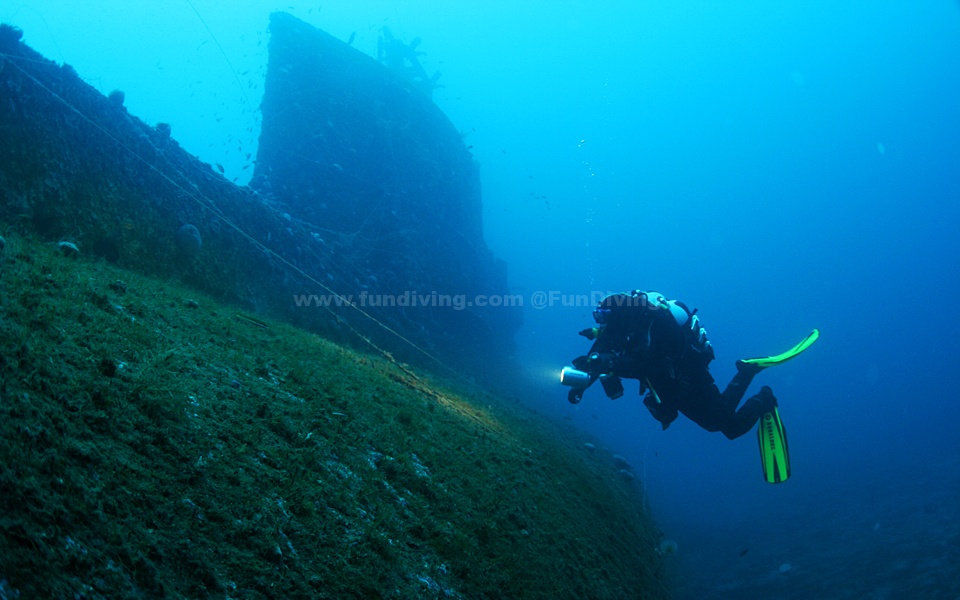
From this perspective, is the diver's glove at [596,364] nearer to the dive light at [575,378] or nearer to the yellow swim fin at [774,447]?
the dive light at [575,378]

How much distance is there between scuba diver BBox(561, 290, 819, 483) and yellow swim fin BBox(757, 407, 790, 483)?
0.05ft

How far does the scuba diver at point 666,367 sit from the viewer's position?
6.83 meters

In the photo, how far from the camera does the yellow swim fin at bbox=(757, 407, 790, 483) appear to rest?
25.1 feet

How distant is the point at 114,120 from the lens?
925 centimetres

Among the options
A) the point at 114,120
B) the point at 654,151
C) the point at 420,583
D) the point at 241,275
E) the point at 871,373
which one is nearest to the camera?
the point at 420,583

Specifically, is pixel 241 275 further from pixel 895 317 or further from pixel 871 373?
pixel 895 317

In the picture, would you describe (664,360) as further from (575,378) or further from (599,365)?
(575,378)

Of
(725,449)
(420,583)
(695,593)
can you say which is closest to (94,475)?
(420,583)

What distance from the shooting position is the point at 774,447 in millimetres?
7695

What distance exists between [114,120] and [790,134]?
216631 mm

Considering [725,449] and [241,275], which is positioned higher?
[725,449]

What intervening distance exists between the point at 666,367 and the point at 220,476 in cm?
610

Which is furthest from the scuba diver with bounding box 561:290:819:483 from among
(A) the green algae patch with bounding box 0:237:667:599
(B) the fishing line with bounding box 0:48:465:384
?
(B) the fishing line with bounding box 0:48:465:384

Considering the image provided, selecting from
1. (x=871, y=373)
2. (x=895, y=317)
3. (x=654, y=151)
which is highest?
(x=654, y=151)
